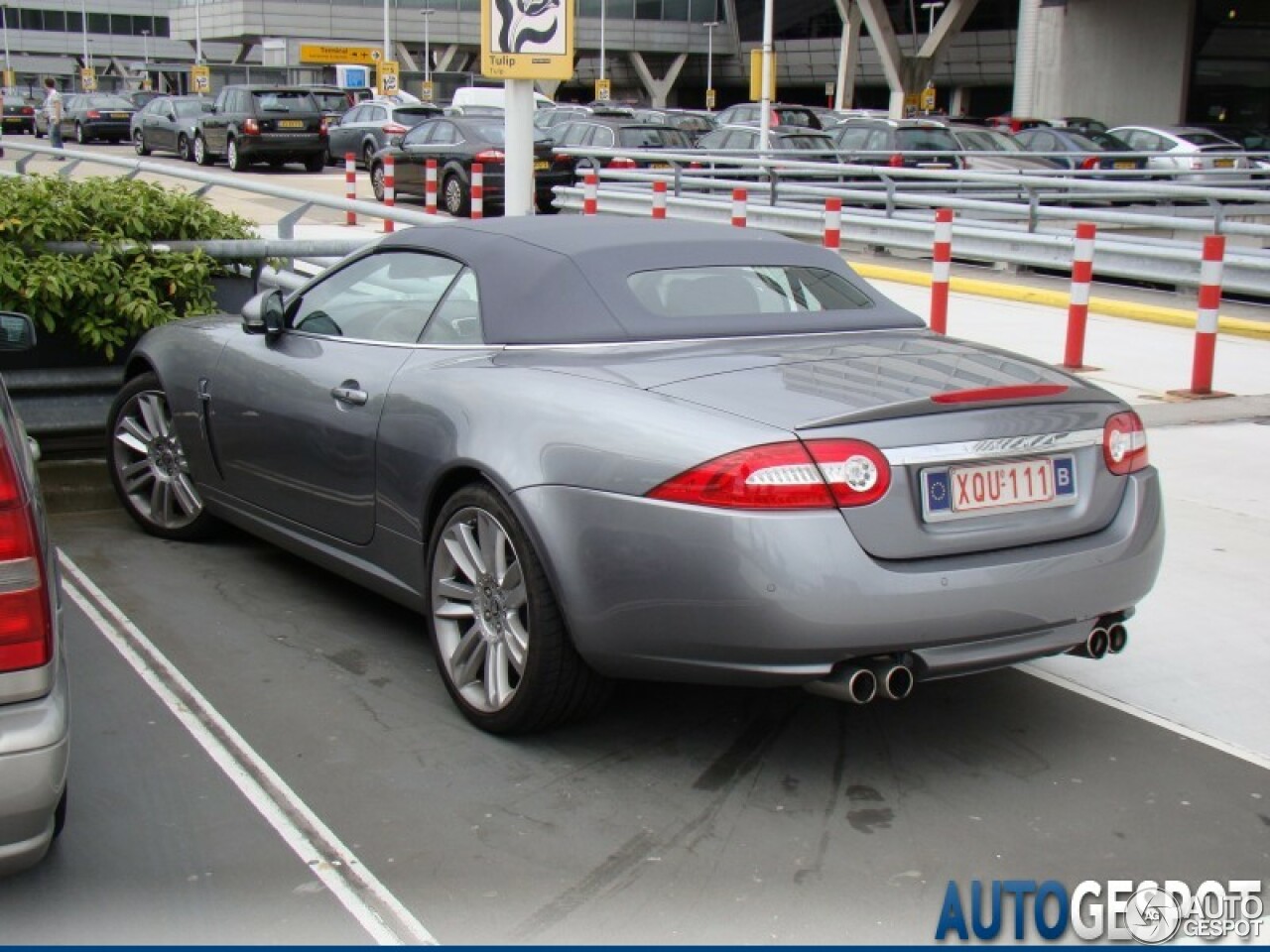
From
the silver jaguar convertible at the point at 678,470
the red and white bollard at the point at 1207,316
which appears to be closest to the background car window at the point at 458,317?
the silver jaguar convertible at the point at 678,470

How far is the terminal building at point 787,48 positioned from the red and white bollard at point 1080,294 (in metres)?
42.1

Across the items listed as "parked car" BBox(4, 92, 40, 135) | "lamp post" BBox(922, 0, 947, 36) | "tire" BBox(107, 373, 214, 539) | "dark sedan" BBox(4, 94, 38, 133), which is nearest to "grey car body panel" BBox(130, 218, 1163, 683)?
"tire" BBox(107, 373, 214, 539)

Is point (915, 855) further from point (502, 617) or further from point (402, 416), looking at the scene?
point (402, 416)

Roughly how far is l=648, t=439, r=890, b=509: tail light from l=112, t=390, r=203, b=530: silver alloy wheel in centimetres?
296

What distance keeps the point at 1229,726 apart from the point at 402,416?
263 centimetres

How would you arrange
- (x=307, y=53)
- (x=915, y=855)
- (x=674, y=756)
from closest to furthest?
(x=915, y=855) < (x=674, y=756) < (x=307, y=53)

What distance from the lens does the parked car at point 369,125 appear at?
36.2m

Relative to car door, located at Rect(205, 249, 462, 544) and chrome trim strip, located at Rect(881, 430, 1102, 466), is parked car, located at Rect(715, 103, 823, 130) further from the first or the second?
chrome trim strip, located at Rect(881, 430, 1102, 466)

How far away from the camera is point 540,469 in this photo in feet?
13.9

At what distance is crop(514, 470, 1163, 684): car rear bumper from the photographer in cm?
380

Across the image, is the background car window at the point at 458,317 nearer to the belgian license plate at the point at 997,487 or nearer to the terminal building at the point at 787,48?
the belgian license plate at the point at 997,487

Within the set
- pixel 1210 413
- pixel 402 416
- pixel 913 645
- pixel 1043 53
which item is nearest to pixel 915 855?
pixel 913 645

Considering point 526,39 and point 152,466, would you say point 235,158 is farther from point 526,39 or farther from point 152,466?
point 152,466

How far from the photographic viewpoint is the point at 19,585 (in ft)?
10.4
